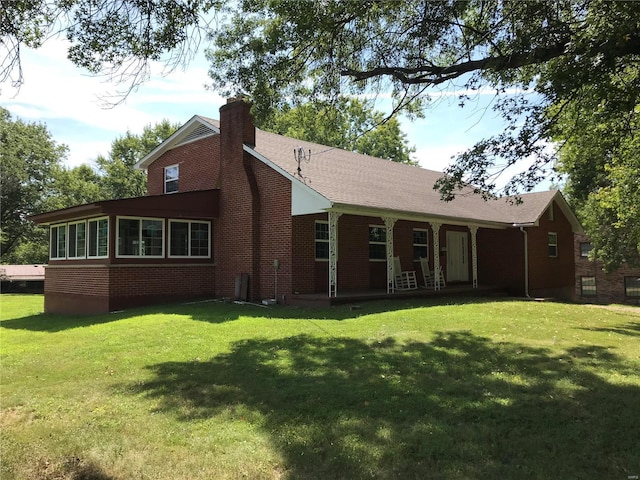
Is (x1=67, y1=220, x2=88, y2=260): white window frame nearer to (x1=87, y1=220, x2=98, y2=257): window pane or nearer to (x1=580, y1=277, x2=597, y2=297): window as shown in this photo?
(x1=87, y1=220, x2=98, y2=257): window pane

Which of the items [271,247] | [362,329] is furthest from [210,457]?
[271,247]

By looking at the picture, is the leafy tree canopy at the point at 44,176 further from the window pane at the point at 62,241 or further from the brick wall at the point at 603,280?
the brick wall at the point at 603,280

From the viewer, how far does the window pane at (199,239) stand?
16484 mm

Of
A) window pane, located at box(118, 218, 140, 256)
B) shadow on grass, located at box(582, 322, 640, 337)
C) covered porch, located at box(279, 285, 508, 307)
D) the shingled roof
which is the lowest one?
shadow on grass, located at box(582, 322, 640, 337)

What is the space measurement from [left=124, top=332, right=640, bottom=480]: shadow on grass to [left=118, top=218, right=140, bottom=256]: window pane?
8.05 meters

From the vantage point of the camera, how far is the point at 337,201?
12953 mm

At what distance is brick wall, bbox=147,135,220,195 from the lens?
17688mm

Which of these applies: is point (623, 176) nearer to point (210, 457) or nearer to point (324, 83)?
point (324, 83)

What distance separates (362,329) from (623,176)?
9.77m

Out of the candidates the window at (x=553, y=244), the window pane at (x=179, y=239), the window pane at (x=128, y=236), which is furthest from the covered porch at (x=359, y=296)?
the window at (x=553, y=244)

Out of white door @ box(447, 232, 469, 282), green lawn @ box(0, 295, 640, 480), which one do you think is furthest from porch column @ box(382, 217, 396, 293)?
white door @ box(447, 232, 469, 282)

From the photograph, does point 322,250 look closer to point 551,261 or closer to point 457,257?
point 457,257

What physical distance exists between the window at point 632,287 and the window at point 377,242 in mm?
22802

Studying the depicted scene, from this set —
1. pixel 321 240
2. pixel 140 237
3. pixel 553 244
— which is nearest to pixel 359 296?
pixel 321 240
